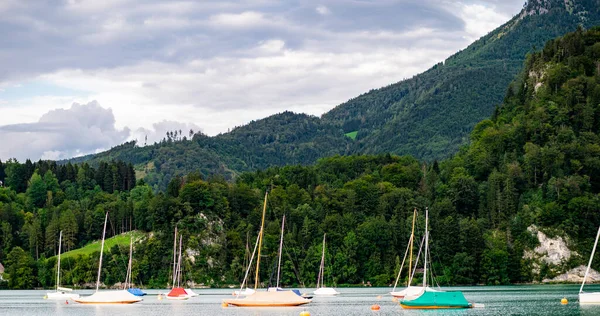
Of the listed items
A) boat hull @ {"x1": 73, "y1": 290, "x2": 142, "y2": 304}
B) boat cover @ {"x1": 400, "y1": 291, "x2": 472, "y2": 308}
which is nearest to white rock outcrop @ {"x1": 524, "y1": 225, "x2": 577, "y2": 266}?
boat cover @ {"x1": 400, "y1": 291, "x2": 472, "y2": 308}

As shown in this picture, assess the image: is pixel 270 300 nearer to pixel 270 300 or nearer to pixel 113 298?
pixel 270 300

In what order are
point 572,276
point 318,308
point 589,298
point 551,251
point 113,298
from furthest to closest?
point 551,251, point 572,276, point 113,298, point 318,308, point 589,298

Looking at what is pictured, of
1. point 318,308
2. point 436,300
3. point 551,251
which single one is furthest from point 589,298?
point 551,251

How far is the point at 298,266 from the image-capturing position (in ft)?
622

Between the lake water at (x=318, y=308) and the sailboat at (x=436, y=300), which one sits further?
the sailboat at (x=436, y=300)

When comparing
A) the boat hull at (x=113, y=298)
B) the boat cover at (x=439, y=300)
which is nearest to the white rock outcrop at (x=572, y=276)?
the boat cover at (x=439, y=300)

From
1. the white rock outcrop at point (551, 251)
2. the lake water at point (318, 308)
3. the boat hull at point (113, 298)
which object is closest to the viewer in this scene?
the lake water at point (318, 308)

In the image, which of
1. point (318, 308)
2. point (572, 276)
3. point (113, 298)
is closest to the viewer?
point (318, 308)

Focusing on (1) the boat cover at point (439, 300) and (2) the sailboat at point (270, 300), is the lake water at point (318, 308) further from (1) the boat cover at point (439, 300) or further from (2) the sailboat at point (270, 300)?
(1) the boat cover at point (439, 300)

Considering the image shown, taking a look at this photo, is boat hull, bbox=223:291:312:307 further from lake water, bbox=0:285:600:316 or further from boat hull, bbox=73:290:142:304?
boat hull, bbox=73:290:142:304

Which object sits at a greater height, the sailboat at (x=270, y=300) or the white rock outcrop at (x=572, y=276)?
the sailboat at (x=270, y=300)

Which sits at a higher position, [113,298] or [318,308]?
[113,298]

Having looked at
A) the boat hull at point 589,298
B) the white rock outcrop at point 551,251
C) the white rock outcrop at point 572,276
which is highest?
the white rock outcrop at point 551,251

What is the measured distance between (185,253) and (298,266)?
26200 mm
